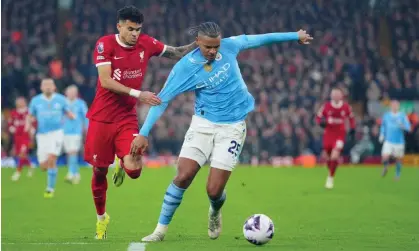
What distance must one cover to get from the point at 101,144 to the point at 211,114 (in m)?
1.40

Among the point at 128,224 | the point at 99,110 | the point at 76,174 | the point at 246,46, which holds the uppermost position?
the point at 246,46

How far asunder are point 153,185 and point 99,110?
436 inches

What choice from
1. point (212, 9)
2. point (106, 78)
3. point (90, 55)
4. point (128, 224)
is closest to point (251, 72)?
point (212, 9)

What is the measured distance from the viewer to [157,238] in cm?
981

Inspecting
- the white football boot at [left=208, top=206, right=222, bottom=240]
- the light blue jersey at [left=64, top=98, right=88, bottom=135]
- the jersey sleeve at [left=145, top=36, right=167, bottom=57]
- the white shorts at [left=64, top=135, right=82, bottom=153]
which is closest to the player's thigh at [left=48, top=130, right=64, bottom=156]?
the white shorts at [left=64, top=135, right=82, bottom=153]

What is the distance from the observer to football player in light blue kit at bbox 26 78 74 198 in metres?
19.3

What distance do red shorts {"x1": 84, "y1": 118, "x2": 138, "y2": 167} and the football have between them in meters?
1.82

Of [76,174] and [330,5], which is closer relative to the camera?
[76,174]

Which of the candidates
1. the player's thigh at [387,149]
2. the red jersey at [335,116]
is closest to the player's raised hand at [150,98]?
the red jersey at [335,116]

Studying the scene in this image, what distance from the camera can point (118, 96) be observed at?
407 inches

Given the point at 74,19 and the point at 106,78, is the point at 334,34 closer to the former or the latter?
the point at 74,19

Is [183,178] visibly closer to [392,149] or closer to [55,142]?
[55,142]

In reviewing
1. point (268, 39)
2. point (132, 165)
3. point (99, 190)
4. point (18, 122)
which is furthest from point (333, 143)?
point (132, 165)

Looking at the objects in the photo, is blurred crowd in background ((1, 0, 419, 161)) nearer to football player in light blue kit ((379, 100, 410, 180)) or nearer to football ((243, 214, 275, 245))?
football player in light blue kit ((379, 100, 410, 180))
